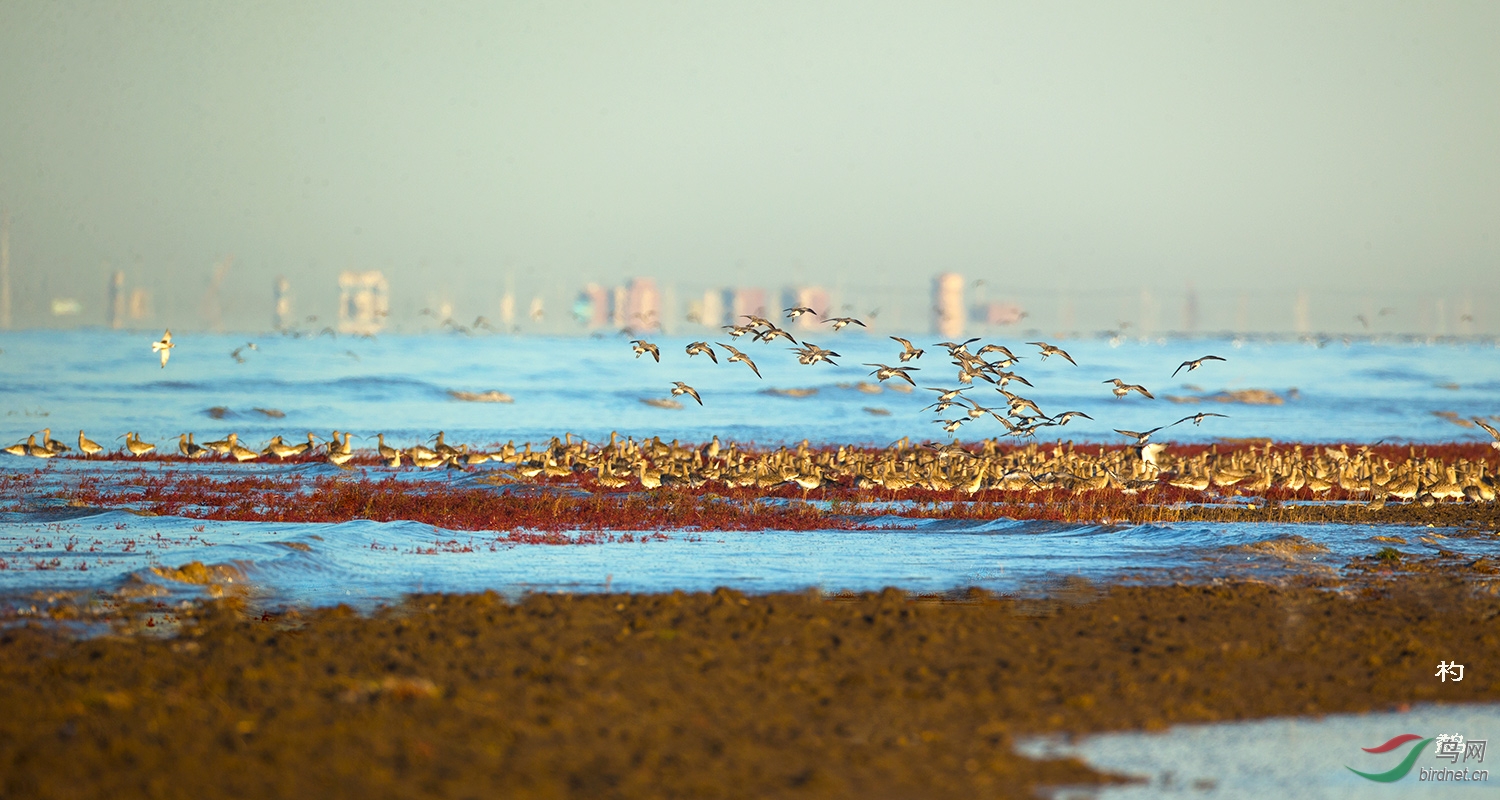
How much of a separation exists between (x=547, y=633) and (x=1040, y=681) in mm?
4474

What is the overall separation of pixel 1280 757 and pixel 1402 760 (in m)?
1.00

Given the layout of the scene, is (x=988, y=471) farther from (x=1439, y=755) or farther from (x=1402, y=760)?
(x=1402, y=760)

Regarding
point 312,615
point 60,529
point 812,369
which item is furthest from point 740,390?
point 312,615

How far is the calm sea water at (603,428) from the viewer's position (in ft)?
55.2

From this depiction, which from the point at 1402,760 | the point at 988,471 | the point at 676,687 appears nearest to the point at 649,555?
the point at 676,687

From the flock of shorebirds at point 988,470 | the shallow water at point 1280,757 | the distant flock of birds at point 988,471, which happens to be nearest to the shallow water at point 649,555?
the flock of shorebirds at point 988,470

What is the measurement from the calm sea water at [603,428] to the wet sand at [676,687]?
2.43 m

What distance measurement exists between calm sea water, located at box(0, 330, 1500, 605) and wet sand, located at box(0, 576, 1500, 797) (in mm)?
2425

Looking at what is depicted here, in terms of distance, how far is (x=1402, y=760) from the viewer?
31.8ft

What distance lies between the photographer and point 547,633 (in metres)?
12.2

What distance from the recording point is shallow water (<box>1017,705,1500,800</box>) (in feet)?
29.2

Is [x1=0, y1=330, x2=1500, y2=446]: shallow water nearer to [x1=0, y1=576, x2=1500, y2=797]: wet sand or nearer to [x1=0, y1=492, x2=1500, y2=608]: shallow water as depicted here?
[x1=0, y1=492, x2=1500, y2=608]: shallow water

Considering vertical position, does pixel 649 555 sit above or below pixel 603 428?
below

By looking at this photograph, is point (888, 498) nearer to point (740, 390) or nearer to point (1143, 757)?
point (1143, 757)
